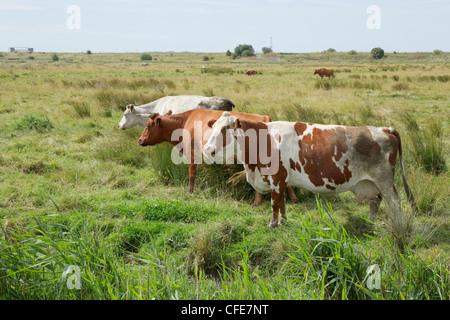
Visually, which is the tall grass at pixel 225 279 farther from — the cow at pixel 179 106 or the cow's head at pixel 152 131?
the cow at pixel 179 106

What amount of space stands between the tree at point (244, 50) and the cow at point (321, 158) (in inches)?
4349

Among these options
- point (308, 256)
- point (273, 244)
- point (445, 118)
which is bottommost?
point (273, 244)

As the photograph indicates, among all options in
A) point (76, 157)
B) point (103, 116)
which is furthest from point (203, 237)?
point (103, 116)

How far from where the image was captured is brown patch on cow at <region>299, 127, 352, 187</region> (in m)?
4.91

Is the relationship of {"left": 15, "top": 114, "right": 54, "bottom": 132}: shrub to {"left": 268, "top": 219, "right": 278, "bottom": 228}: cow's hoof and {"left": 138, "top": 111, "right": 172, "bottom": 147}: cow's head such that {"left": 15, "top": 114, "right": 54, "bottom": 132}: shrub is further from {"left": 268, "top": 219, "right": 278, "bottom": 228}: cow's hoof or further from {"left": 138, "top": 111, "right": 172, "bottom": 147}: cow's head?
{"left": 268, "top": 219, "right": 278, "bottom": 228}: cow's hoof

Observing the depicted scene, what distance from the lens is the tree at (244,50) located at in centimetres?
11218

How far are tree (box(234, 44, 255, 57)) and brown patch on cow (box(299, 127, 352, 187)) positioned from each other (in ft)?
363

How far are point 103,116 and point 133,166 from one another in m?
5.84

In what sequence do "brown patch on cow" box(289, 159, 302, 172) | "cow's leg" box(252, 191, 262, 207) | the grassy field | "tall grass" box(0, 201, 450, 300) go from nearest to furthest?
"tall grass" box(0, 201, 450, 300), the grassy field, "brown patch on cow" box(289, 159, 302, 172), "cow's leg" box(252, 191, 262, 207)

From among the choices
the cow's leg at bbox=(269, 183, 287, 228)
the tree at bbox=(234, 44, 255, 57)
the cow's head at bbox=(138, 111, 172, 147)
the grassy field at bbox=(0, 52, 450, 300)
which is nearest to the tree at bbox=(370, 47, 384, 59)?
the tree at bbox=(234, 44, 255, 57)

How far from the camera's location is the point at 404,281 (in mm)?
3166

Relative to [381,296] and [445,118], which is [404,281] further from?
[445,118]

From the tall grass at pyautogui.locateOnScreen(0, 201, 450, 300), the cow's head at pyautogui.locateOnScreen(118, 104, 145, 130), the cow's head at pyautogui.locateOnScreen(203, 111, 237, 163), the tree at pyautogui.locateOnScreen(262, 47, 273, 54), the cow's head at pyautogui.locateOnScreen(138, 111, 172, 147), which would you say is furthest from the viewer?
the tree at pyautogui.locateOnScreen(262, 47, 273, 54)

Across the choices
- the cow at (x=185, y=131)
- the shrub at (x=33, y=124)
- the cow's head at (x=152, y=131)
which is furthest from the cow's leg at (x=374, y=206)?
the shrub at (x=33, y=124)
